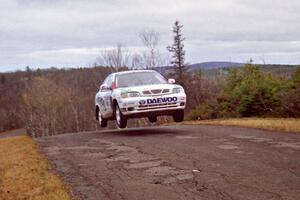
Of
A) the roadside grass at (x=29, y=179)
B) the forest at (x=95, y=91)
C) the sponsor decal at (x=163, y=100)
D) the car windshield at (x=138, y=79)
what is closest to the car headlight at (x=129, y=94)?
the sponsor decal at (x=163, y=100)

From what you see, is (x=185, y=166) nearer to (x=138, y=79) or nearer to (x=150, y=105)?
(x=150, y=105)

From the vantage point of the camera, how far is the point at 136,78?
49.8 ft

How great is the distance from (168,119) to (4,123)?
88.1 metres

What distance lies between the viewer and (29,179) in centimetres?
859

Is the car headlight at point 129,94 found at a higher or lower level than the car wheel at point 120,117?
higher

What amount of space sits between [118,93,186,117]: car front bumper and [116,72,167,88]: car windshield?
0.91m

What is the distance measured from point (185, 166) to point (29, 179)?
2.60 meters

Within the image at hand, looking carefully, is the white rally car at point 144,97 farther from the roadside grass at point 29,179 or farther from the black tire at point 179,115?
the roadside grass at point 29,179

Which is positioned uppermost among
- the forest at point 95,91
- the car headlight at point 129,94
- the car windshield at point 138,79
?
the car windshield at point 138,79

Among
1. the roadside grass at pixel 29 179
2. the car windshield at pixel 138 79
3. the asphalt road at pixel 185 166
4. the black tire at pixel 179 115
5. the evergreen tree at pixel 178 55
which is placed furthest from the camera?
the evergreen tree at pixel 178 55

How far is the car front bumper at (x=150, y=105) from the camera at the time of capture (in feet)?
45.9

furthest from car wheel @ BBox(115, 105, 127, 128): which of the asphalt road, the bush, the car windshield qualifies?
the bush

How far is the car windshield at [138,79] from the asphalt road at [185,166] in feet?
7.43

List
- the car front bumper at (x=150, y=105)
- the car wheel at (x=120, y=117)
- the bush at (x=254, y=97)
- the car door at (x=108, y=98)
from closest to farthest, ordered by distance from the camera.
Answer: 1. the car front bumper at (x=150, y=105)
2. the car wheel at (x=120, y=117)
3. the car door at (x=108, y=98)
4. the bush at (x=254, y=97)
